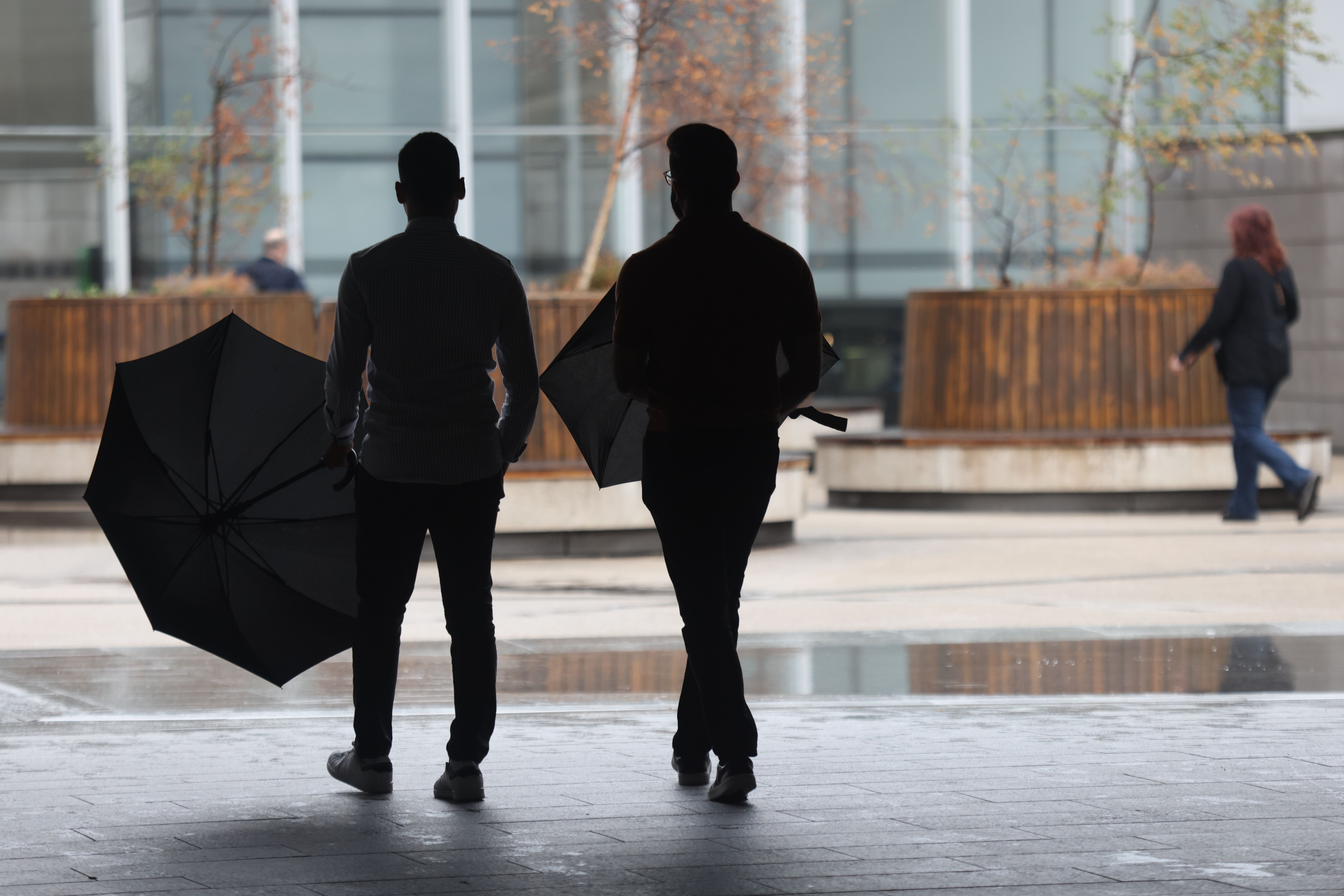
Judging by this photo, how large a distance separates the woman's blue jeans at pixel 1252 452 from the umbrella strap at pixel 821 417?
27.4 feet

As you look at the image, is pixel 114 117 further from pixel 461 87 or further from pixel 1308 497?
pixel 1308 497

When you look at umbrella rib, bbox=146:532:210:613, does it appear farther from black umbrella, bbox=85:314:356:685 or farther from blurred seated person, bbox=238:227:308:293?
blurred seated person, bbox=238:227:308:293

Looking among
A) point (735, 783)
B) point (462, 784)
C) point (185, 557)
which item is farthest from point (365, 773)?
point (735, 783)

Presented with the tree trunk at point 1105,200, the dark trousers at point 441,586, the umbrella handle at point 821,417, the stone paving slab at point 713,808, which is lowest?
the stone paving slab at point 713,808

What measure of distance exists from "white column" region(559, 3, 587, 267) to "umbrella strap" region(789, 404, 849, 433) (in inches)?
708

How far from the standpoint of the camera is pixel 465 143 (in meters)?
23.2

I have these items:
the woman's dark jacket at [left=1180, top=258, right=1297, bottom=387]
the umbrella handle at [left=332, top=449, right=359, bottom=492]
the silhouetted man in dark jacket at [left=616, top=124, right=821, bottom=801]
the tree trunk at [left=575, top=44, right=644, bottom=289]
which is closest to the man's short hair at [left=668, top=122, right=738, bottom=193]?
the silhouetted man in dark jacket at [left=616, top=124, right=821, bottom=801]

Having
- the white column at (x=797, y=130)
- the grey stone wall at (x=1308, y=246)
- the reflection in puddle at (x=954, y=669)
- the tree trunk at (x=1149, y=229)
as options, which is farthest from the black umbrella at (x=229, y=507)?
the grey stone wall at (x=1308, y=246)

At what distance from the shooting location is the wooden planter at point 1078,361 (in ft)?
48.0

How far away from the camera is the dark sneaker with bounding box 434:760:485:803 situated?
4938mm

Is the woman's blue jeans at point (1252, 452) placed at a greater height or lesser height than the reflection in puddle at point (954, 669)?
greater

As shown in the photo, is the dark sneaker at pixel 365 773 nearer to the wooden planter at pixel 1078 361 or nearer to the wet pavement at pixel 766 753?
the wet pavement at pixel 766 753

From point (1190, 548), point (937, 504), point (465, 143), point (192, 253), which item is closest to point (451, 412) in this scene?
point (1190, 548)

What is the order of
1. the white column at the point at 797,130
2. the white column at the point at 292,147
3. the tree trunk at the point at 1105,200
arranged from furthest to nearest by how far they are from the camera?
the white column at the point at 292,147, the white column at the point at 797,130, the tree trunk at the point at 1105,200
